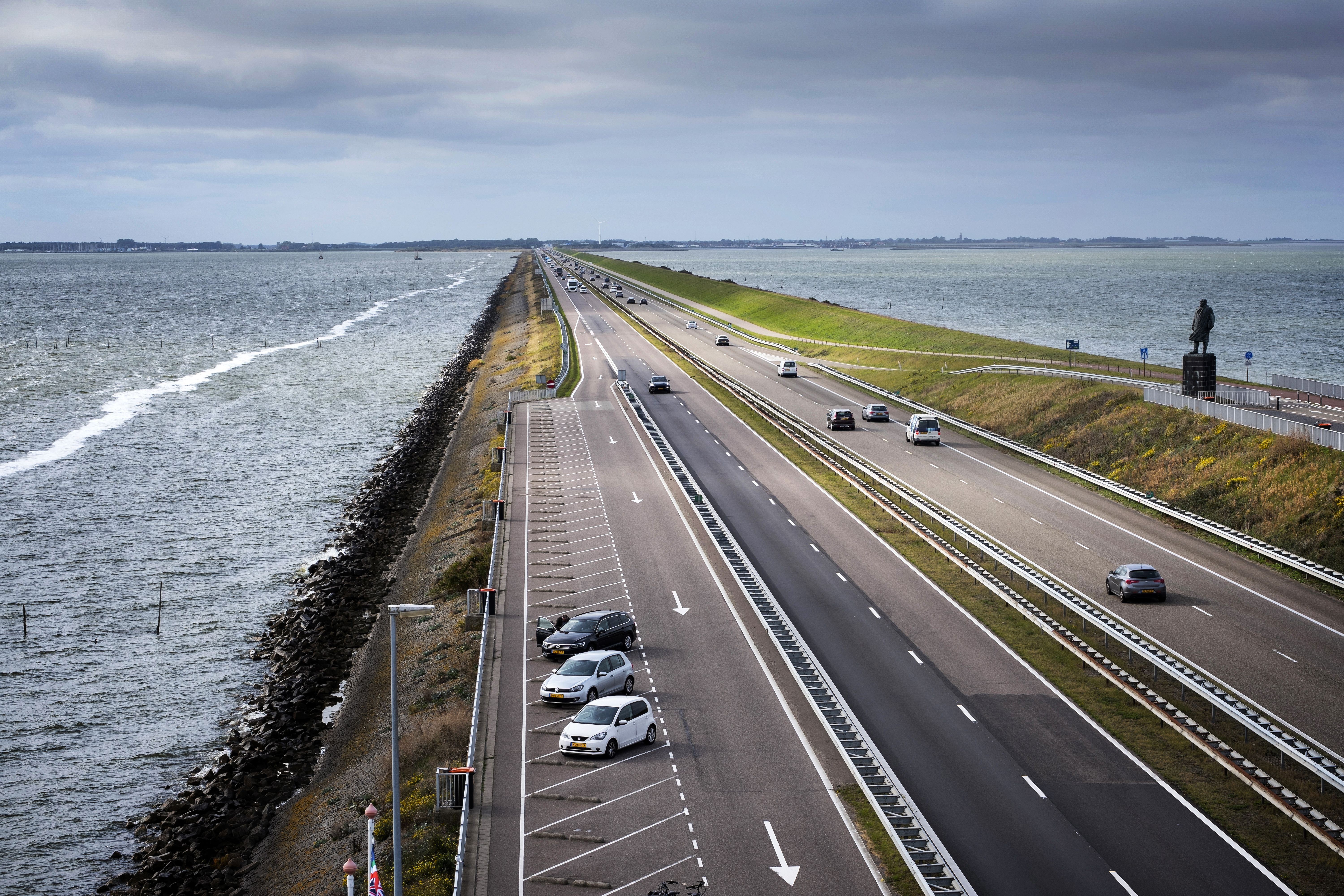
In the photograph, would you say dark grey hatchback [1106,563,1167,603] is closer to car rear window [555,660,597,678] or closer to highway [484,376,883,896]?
highway [484,376,883,896]

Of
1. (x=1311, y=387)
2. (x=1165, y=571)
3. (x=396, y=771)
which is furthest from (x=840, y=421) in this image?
(x=396, y=771)

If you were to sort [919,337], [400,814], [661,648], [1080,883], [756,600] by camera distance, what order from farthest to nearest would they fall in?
[919,337]
[756,600]
[661,648]
[400,814]
[1080,883]

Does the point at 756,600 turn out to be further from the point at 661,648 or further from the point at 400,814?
the point at 400,814

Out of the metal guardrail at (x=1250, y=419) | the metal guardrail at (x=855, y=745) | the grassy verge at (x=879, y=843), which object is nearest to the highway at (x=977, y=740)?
→ the metal guardrail at (x=855, y=745)

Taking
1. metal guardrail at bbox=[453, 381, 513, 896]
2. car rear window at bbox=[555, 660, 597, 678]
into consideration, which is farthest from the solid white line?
car rear window at bbox=[555, 660, 597, 678]

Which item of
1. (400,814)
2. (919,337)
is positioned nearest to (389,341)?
(919,337)

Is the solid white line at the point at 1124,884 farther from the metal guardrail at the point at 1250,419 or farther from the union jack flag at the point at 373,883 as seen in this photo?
the metal guardrail at the point at 1250,419
